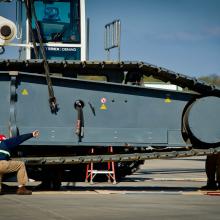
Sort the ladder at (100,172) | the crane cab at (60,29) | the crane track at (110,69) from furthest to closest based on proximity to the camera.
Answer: the ladder at (100,172)
the crane cab at (60,29)
the crane track at (110,69)

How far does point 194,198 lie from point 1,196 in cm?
382

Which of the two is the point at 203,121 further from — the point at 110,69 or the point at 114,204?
the point at 114,204

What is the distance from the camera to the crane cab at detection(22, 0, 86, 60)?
15.6 meters

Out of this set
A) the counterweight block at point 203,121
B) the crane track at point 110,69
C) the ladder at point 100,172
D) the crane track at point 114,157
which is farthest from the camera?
the ladder at point 100,172

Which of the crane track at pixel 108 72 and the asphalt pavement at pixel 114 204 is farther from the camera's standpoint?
the crane track at pixel 108 72

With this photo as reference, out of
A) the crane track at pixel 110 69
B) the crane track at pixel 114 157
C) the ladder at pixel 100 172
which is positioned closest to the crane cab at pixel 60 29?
the crane track at pixel 110 69

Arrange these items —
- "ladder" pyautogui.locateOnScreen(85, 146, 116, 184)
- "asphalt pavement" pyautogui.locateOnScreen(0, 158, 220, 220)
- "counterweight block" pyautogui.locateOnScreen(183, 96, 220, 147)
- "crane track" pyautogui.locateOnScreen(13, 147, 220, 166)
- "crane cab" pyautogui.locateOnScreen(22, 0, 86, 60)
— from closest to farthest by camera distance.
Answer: "asphalt pavement" pyautogui.locateOnScreen(0, 158, 220, 220)
"counterweight block" pyautogui.locateOnScreen(183, 96, 220, 147)
"crane track" pyautogui.locateOnScreen(13, 147, 220, 166)
"crane cab" pyautogui.locateOnScreen(22, 0, 86, 60)
"ladder" pyautogui.locateOnScreen(85, 146, 116, 184)

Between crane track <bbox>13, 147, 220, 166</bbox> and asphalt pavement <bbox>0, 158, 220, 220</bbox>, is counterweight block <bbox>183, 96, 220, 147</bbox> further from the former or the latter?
asphalt pavement <bbox>0, 158, 220, 220</bbox>

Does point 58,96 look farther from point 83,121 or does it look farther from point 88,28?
point 88,28

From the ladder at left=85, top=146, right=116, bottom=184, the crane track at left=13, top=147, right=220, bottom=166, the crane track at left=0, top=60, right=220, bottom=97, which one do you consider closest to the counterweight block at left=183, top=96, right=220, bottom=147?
the crane track at left=13, top=147, right=220, bottom=166

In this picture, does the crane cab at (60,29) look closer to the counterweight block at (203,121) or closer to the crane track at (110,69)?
the crane track at (110,69)

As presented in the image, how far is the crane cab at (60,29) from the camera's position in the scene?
15.6 meters

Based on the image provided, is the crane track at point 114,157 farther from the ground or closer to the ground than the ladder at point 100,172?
farther from the ground

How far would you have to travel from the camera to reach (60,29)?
52.1ft
